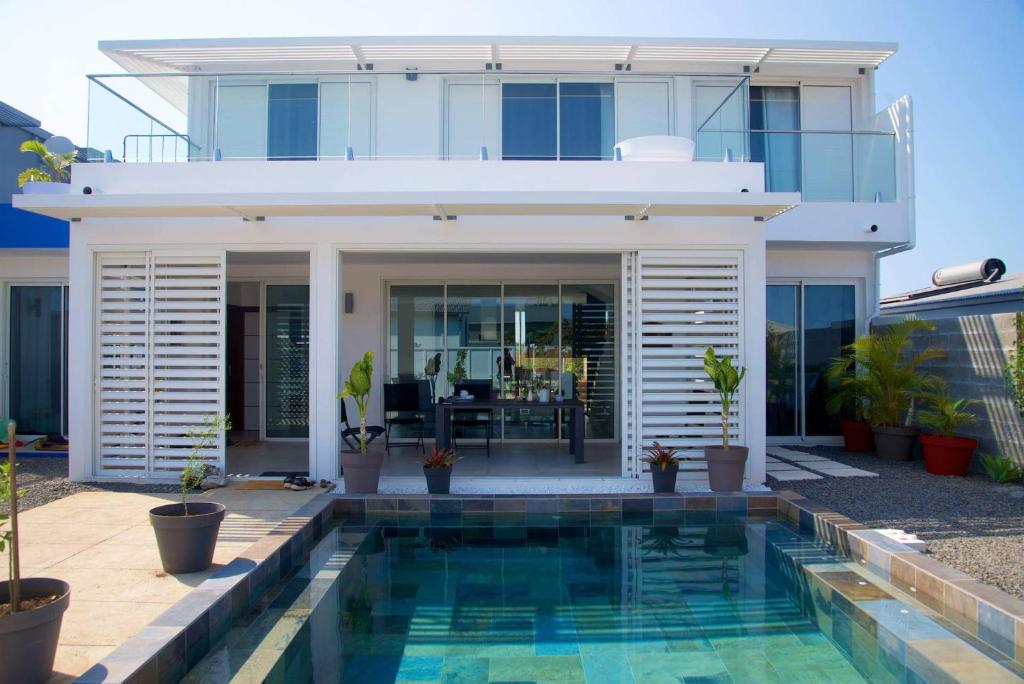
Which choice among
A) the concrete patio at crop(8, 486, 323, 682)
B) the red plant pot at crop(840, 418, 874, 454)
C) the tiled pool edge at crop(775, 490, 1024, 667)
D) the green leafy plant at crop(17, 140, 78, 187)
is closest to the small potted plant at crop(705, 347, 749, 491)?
the tiled pool edge at crop(775, 490, 1024, 667)

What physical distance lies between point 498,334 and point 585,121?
131 inches

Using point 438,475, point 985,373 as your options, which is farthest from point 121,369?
point 985,373

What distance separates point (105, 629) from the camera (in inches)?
144

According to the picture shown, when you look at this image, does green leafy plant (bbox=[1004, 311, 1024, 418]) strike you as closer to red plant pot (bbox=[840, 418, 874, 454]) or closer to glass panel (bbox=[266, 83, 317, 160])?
red plant pot (bbox=[840, 418, 874, 454])

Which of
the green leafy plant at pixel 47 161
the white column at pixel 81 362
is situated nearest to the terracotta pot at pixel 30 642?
the white column at pixel 81 362

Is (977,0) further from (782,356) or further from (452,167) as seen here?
(452,167)

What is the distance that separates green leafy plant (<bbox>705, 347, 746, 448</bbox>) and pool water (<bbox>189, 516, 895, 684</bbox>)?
4.17ft

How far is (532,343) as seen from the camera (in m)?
10.9

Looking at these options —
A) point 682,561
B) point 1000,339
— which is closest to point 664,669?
point 682,561

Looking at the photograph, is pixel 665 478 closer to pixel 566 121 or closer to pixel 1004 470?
pixel 1004 470

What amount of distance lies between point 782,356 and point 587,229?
4.63 metres

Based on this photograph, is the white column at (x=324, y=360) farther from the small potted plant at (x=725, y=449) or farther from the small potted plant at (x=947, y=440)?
the small potted plant at (x=947, y=440)

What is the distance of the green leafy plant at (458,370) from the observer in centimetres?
1084

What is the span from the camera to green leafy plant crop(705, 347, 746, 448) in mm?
A: 7027
